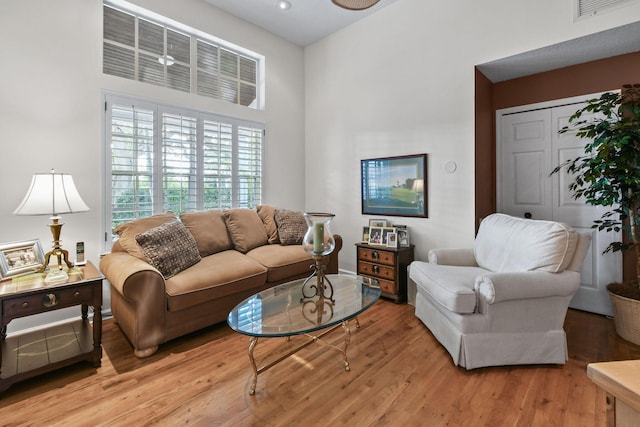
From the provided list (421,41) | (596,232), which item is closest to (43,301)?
(421,41)

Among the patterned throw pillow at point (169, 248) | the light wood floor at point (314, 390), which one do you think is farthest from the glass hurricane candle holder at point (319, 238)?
the patterned throw pillow at point (169, 248)

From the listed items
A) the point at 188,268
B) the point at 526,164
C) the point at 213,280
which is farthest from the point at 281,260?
the point at 526,164

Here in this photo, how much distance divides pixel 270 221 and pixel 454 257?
2.08 m

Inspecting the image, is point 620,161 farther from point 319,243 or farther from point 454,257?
point 319,243

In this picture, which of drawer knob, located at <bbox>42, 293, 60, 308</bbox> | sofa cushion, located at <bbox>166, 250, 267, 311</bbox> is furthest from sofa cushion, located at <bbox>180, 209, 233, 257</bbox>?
drawer knob, located at <bbox>42, 293, 60, 308</bbox>

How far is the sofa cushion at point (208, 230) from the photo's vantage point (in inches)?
119

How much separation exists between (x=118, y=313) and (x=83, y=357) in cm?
50

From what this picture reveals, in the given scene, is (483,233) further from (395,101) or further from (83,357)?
(83,357)

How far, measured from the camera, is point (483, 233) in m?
2.74

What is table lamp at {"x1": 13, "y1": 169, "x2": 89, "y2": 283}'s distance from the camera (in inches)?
79.3

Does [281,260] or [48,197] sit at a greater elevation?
[48,197]

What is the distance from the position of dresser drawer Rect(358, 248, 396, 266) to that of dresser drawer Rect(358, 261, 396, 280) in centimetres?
6

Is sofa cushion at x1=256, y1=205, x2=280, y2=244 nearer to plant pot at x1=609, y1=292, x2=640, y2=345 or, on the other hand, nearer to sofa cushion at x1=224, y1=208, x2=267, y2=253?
sofa cushion at x1=224, y1=208, x2=267, y2=253

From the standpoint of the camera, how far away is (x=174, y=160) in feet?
10.9
